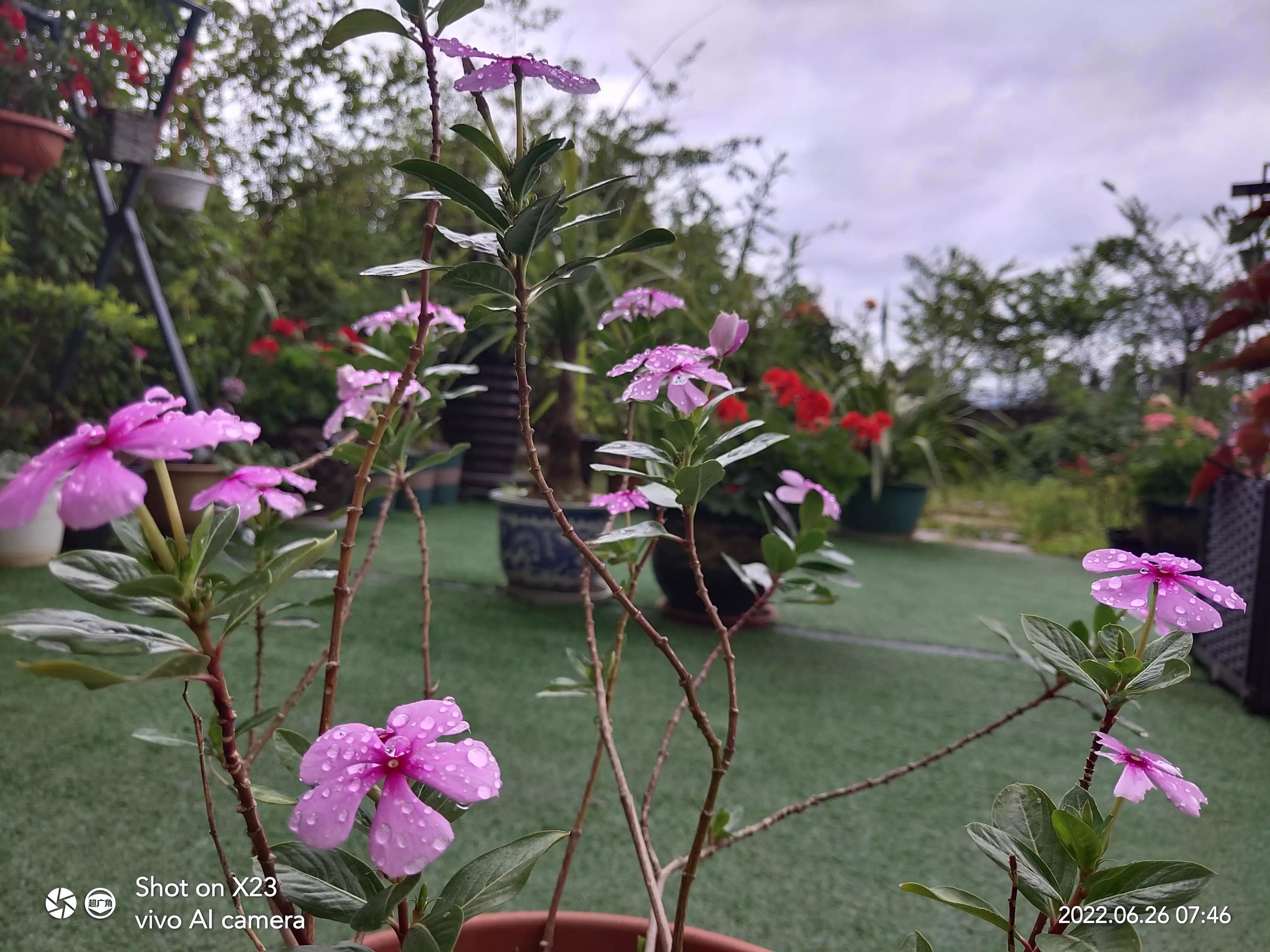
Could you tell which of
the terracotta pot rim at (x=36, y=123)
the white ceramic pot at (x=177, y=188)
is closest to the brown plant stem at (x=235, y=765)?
the terracotta pot rim at (x=36, y=123)

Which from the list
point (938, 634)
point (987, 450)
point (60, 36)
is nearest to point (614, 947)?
point (938, 634)

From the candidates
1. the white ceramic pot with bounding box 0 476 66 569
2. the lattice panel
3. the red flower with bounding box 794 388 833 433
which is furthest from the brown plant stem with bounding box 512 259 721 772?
the white ceramic pot with bounding box 0 476 66 569

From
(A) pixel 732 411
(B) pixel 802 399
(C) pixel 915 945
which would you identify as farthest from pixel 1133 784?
(B) pixel 802 399

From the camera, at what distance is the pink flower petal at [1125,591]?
435 mm

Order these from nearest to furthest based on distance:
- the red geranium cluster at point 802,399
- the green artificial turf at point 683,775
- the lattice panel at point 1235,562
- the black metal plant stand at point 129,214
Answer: the green artificial turf at point 683,775
the lattice panel at point 1235,562
the red geranium cluster at point 802,399
the black metal plant stand at point 129,214

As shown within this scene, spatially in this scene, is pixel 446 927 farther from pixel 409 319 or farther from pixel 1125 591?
pixel 409 319

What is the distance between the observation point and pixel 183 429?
32 cm

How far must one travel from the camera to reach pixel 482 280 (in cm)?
49

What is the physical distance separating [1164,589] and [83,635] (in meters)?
0.50

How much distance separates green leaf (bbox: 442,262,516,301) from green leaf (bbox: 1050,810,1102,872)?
1.35 feet

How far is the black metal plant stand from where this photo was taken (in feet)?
9.02

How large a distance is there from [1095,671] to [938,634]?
2.21 m

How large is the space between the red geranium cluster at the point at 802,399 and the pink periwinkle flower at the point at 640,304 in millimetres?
1681

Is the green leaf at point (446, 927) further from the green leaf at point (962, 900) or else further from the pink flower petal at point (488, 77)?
the pink flower petal at point (488, 77)
